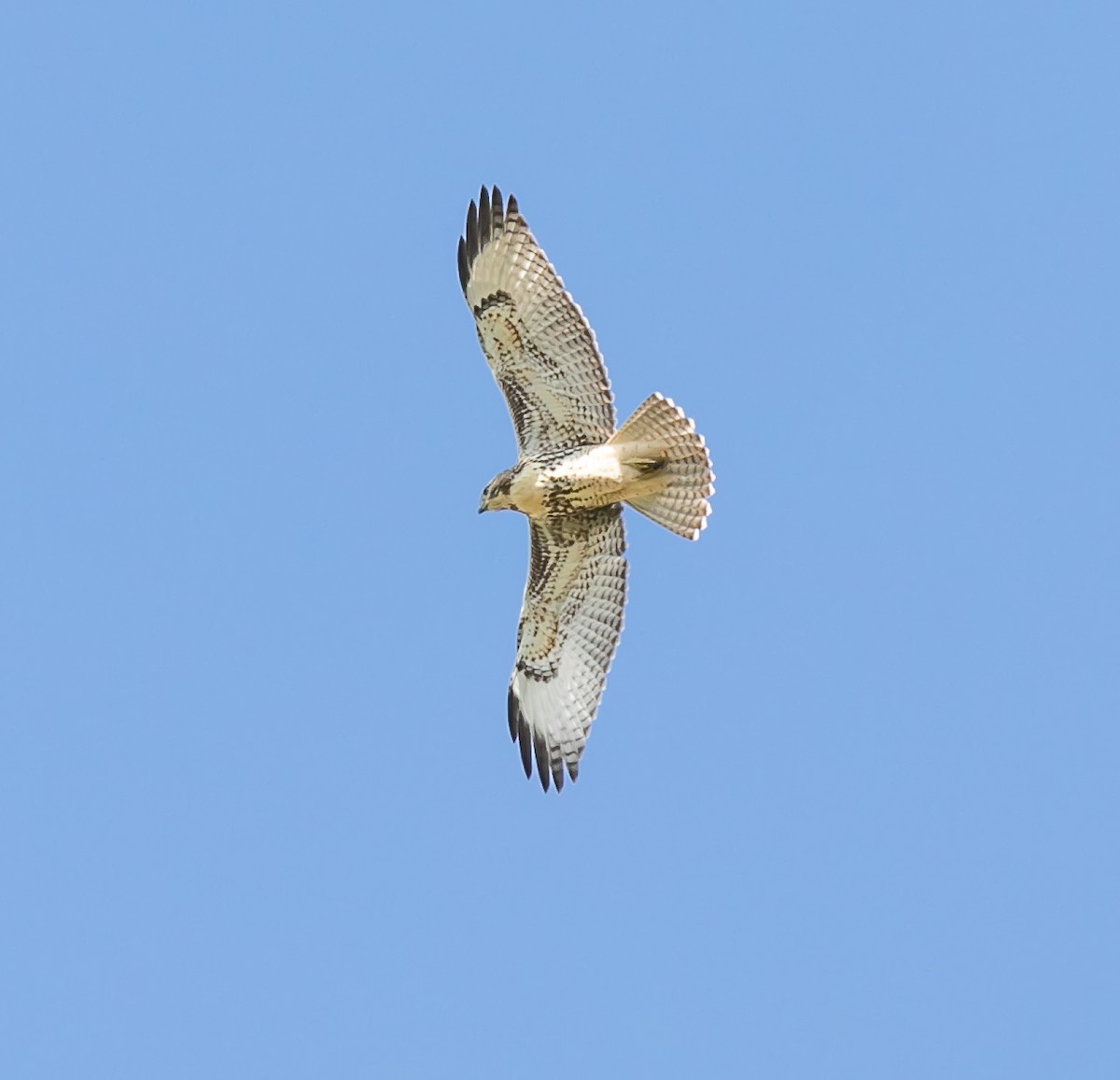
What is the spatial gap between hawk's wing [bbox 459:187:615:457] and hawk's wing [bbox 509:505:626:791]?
21.6 inches

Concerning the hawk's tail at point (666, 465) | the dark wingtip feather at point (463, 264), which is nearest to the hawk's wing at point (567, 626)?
the hawk's tail at point (666, 465)

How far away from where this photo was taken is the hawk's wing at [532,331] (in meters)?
10.9

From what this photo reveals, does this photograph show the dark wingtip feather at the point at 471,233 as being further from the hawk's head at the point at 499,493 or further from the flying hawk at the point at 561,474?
the hawk's head at the point at 499,493

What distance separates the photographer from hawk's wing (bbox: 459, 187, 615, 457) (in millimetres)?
10930

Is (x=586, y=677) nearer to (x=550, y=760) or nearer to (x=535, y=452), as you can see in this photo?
(x=550, y=760)

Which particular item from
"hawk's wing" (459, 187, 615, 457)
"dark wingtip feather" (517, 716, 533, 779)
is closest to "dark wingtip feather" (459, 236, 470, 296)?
"hawk's wing" (459, 187, 615, 457)

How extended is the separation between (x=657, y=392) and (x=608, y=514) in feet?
3.31

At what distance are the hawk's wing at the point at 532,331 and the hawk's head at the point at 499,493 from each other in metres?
0.24

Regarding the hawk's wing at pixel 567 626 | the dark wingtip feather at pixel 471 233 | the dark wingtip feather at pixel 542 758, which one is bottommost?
the dark wingtip feather at pixel 542 758

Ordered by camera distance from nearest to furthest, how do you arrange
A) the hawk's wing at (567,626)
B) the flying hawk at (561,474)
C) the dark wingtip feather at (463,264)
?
the flying hawk at (561,474), the dark wingtip feather at (463,264), the hawk's wing at (567,626)

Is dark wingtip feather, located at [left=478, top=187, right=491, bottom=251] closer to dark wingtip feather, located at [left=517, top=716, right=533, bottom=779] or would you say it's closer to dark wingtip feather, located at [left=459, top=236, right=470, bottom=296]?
dark wingtip feather, located at [left=459, top=236, right=470, bottom=296]

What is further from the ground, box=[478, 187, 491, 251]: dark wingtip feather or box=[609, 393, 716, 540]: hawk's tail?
box=[478, 187, 491, 251]: dark wingtip feather

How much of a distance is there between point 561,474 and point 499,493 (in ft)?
1.35

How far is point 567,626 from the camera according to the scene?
11.5 metres
